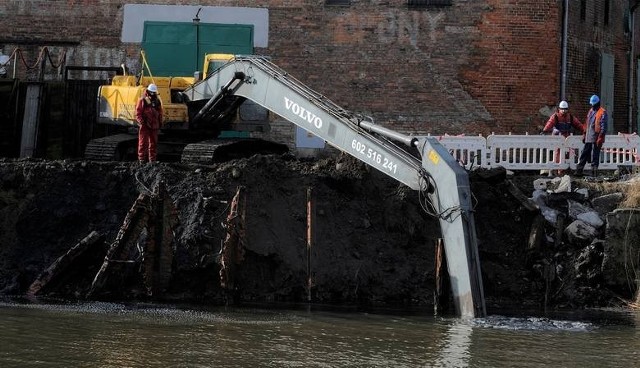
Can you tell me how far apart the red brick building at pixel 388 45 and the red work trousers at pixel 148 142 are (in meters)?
8.16

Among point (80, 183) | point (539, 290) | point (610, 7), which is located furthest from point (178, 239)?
point (610, 7)

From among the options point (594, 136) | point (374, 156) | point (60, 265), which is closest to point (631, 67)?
point (594, 136)

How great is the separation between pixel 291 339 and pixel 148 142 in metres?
7.80

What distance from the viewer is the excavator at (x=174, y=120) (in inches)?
782

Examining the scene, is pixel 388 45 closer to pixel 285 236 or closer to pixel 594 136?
pixel 594 136

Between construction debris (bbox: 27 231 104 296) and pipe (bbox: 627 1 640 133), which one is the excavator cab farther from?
pipe (bbox: 627 1 640 133)

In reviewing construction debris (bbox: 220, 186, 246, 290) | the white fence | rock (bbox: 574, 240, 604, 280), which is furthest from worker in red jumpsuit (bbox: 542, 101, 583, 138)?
construction debris (bbox: 220, 186, 246, 290)

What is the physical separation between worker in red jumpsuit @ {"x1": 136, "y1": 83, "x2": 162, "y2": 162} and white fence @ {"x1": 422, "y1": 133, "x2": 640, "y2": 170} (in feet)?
19.7

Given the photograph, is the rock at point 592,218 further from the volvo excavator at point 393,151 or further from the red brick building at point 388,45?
the red brick building at point 388,45

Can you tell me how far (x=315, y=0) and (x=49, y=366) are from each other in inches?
722

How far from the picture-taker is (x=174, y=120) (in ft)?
65.5

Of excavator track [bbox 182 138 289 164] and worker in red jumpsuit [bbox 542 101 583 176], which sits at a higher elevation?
worker in red jumpsuit [bbox 542 101 583 176]

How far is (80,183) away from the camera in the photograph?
695 inches

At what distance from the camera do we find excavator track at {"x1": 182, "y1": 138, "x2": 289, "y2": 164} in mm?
19125
